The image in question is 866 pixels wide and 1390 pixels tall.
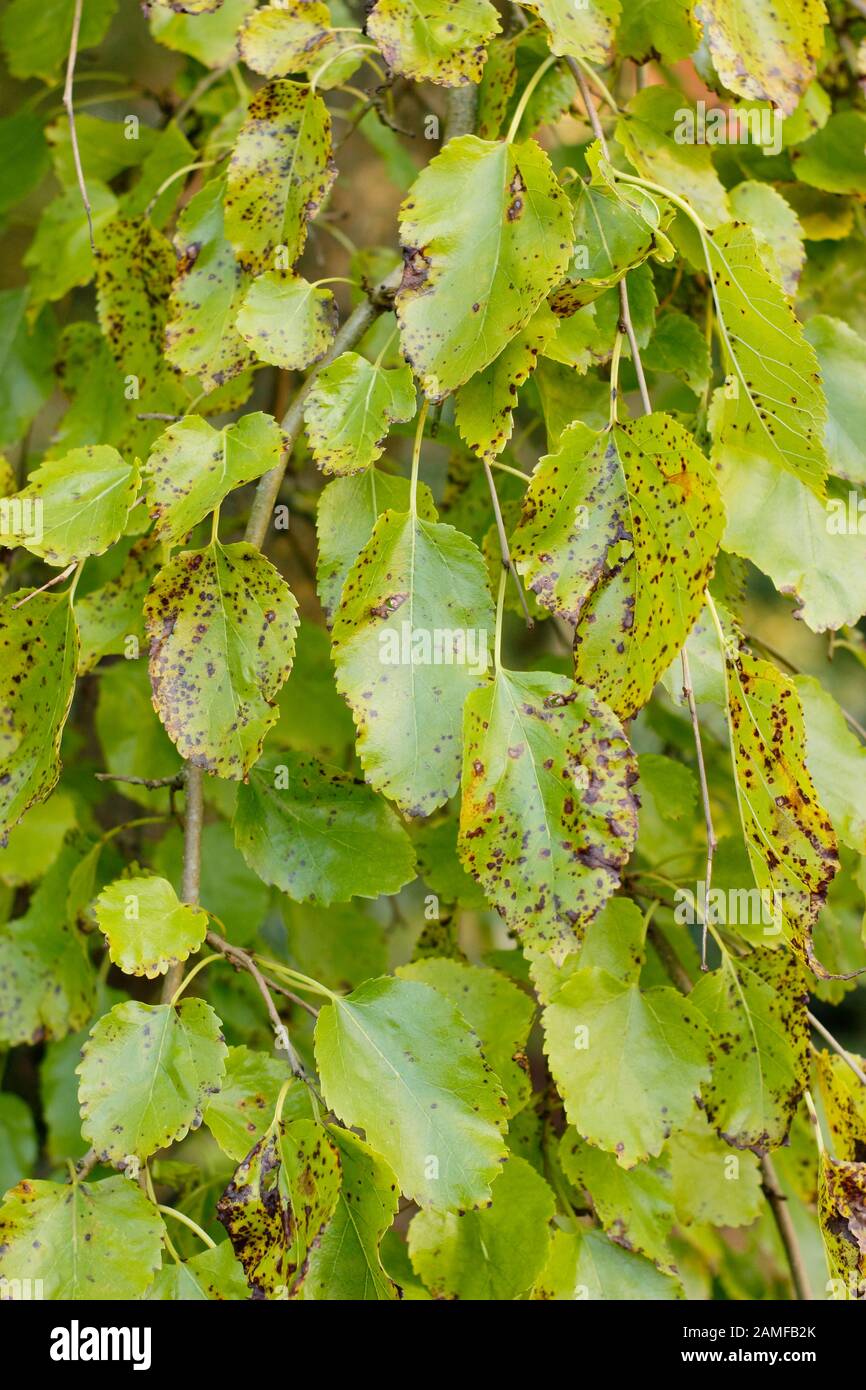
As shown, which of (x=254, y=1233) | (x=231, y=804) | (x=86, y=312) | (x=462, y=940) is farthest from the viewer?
(x=462, y=940)

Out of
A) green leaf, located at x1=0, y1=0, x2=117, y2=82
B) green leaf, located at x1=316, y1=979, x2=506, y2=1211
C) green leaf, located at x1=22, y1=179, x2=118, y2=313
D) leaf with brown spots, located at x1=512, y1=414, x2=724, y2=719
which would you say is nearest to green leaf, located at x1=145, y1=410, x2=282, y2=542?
leaf with brown spots, located at x1=512, y1=414, x2=724, y2=719

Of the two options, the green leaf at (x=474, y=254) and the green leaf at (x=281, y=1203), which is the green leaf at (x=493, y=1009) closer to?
the green leaf at (x=281, y=1203)

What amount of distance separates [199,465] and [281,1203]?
0.29 m

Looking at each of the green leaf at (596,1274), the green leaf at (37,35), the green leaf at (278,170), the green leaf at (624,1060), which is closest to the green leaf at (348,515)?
the green leaf at (278,170)

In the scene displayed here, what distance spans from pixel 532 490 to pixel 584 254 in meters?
0.11

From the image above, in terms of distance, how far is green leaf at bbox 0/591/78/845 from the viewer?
487 mm

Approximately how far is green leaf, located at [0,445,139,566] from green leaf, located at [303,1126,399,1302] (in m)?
0.25

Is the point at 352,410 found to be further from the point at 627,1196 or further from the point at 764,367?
the point at 627,1196

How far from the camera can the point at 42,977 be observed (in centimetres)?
68

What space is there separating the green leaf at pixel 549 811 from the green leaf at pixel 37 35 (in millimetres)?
609

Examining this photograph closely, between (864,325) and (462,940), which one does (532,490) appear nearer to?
(864,325)

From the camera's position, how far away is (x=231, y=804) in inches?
30.7

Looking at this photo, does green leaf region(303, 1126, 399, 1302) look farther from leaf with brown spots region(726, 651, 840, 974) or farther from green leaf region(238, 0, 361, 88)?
green leaf region(238, 0, 361, 88)

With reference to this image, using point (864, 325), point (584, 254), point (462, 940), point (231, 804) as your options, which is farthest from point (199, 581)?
point (462, 940)
